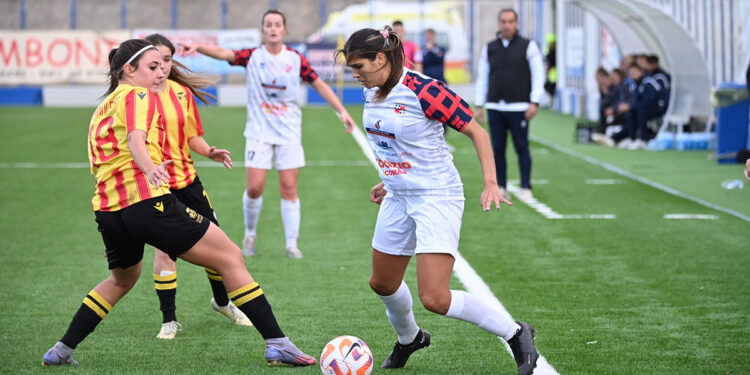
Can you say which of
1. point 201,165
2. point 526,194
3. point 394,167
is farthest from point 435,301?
point 201,165

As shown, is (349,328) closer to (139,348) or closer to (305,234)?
(139,348)

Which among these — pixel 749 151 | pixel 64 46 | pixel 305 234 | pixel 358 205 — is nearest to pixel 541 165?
pixel 749 151

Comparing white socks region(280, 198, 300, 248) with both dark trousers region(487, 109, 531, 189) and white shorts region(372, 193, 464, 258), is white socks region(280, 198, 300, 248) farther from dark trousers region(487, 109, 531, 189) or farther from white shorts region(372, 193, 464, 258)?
dark trousers region(487, 109, 531, 189)

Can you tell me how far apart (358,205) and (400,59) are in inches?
279

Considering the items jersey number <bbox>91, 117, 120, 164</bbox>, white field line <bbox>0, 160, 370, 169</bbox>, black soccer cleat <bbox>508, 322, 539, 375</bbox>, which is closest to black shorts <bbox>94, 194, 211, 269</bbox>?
jersey number <bbox>91, 117, 120, 164</bbox>

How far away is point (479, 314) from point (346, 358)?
2.29 ft

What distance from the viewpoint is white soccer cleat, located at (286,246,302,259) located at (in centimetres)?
871

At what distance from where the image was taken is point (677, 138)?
18.5 metres

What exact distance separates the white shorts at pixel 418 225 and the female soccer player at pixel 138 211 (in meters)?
0.76

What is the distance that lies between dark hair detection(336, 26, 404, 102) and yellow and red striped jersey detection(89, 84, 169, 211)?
106 centimetres

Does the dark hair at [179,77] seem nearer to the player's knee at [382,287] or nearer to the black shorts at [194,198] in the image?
the black shorts at [194,198]

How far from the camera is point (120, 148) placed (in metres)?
5.12

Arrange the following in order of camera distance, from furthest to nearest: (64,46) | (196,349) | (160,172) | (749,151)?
(64,46)
(749,151)
(196,349)
(160,172)

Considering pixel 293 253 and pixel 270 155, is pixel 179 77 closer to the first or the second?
pixel 270 155
